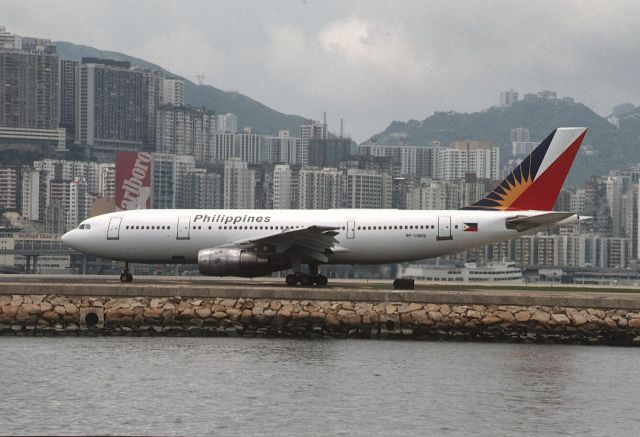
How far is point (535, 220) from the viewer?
57.4m

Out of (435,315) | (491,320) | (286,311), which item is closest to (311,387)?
(286,311)

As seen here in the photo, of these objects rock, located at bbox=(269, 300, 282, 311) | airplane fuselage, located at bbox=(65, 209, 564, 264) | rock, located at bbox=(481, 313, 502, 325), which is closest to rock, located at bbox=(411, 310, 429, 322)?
rock, located at bbox=(481, 313, 502, 325)

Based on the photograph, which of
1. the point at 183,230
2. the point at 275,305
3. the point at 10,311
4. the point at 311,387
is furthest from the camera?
the point at 183,230

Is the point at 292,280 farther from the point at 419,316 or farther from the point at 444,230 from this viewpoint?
the point at 419,316

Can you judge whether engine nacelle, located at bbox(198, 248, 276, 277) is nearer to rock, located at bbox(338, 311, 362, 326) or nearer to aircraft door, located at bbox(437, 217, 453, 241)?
aircraft door, located at bbox(437, 217, 453, 241)

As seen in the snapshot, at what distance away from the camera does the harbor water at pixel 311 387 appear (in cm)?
3550

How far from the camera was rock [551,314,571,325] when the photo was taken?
4959cm

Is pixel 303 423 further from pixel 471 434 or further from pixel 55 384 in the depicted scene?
pixel 55 384

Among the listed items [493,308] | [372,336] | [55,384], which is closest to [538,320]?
[493,308]

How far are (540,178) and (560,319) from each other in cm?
1226

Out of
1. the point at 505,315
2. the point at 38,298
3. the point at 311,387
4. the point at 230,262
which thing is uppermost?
the point at 230,262

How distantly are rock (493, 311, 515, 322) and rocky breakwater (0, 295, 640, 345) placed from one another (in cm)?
4

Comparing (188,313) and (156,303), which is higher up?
(156,303)

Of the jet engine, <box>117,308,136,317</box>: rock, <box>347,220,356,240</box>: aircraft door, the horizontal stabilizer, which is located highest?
the horizontal stabilizer
